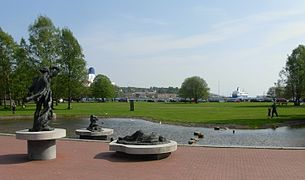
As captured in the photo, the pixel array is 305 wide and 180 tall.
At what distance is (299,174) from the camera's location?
10.0 meters

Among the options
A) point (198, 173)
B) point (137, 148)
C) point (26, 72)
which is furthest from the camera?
point (26, 72)

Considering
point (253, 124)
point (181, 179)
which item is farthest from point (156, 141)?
point (253, 124)

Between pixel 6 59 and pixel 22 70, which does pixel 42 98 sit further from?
pixel 6 59

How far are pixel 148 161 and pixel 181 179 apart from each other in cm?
255

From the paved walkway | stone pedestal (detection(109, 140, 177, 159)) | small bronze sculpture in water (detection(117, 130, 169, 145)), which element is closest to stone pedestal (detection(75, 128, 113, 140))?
the paved walkway

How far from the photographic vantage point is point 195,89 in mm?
113812

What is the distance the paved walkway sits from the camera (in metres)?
9.88

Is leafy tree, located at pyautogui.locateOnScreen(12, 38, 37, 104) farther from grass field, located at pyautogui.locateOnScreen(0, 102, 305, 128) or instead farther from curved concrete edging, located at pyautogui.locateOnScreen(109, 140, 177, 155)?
curved concrete edging, located at pyautogui.locateOnScreen(109, 140, 177, 155)

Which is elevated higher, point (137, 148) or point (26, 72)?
point (26, 72)

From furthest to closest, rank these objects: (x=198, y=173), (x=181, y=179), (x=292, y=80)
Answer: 1. (x=292, y=80)
2. (x=198, y=173)
3. (x=181, y=179)

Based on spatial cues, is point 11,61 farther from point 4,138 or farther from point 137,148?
point 137,148

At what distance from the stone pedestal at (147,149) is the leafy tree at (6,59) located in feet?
148

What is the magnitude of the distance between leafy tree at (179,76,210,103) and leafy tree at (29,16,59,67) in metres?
64.5

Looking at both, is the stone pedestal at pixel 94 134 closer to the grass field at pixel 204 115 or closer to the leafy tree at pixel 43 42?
the grass field at pixel 204 115
